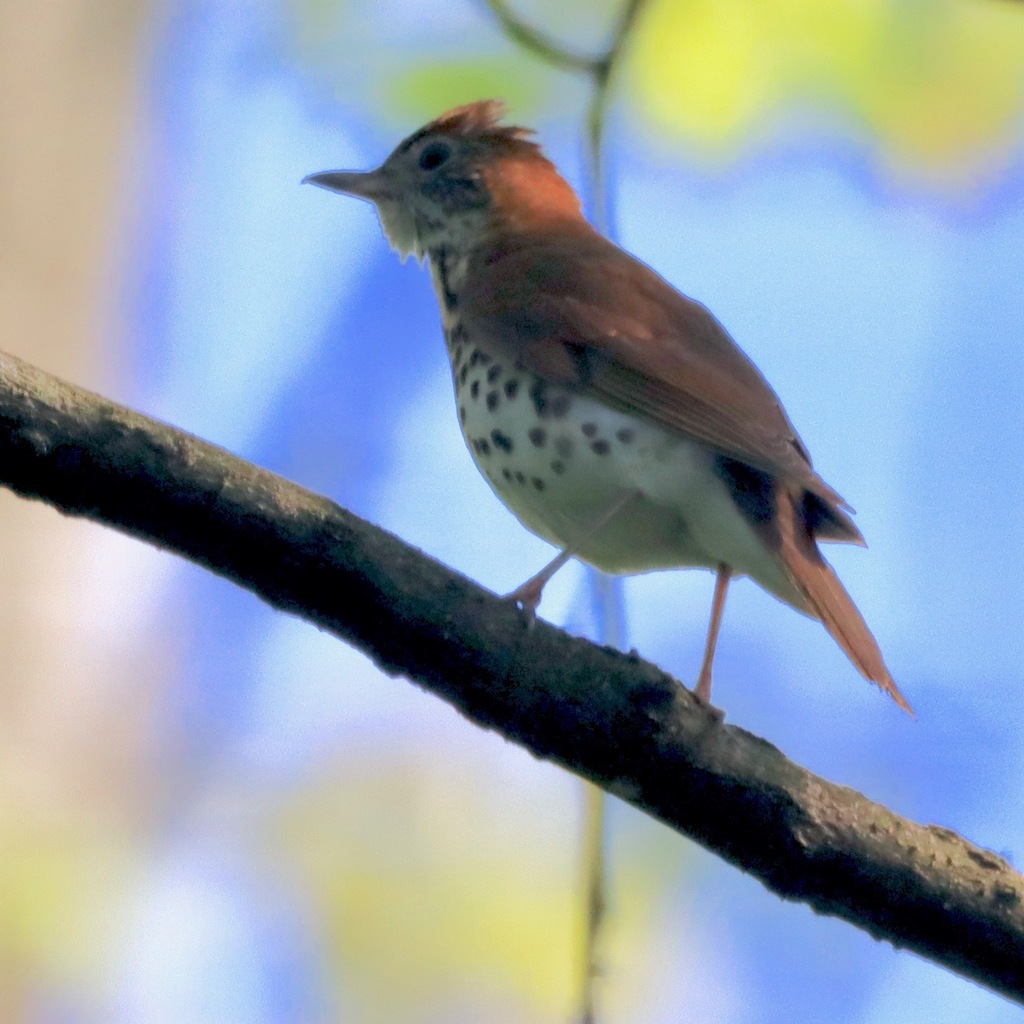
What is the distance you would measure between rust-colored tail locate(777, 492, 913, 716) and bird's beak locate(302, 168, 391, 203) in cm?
220

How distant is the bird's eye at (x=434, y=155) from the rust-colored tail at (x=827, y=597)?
2194 mm

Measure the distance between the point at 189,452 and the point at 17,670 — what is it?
215 cm

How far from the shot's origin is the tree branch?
2.46m

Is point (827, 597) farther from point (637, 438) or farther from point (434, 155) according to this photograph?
point (434, 155)

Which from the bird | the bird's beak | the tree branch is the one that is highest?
the bird's beak

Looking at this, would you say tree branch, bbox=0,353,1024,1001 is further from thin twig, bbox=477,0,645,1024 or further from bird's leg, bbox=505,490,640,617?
thin twig, bbox=477,0,645,1024

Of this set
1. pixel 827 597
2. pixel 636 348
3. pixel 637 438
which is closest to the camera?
pixel 827 597

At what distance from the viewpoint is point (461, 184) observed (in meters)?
4.95

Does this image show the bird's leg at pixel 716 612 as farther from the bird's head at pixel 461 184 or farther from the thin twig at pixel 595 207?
the bird's head at pixel 461 184

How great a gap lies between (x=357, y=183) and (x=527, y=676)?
2.93 meters

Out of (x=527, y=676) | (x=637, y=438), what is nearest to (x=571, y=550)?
(x=637, y=438)

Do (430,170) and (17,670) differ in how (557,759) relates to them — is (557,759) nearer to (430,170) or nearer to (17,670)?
(17,670)

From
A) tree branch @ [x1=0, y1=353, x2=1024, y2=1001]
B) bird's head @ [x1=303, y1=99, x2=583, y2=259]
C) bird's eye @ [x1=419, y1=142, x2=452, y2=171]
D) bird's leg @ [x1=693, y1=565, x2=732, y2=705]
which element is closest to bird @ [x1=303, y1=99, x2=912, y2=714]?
bird's leg @ [x1=693, y1=565, x2=732, y2=705]

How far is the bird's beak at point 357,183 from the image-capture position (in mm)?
5020
